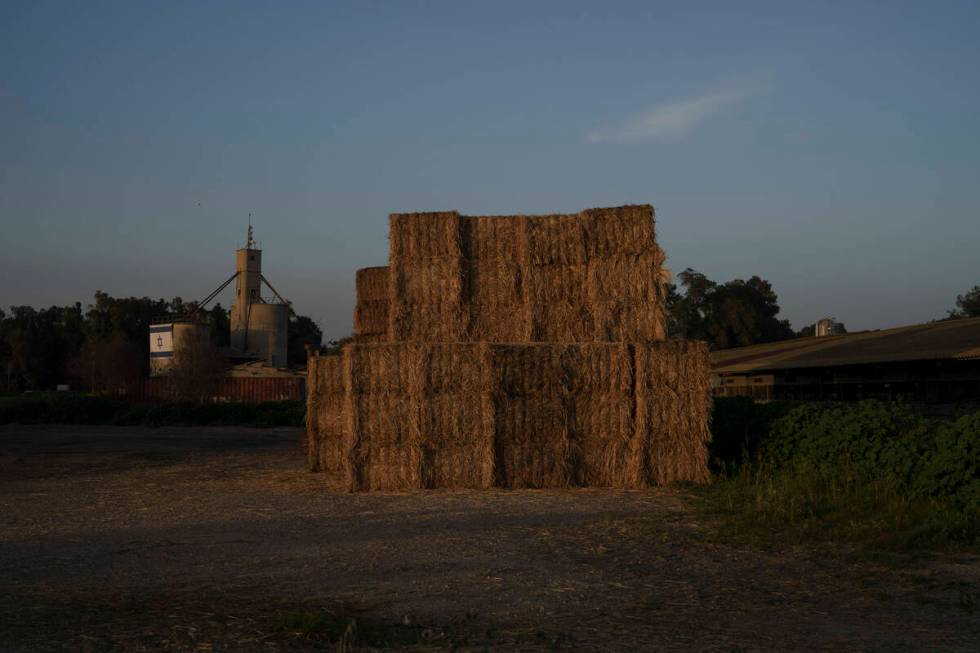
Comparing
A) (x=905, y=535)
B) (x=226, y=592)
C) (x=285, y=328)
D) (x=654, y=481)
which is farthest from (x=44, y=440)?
(x=285, y=328)

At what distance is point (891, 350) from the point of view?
73.9ft

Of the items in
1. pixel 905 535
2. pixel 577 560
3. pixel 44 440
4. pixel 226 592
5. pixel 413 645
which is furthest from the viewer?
pixel 44 440

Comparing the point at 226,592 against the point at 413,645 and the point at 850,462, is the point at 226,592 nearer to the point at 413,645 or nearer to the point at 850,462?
the point at 413,645

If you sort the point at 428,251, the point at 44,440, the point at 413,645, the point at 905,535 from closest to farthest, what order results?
the point at 413,645 < the point at 905,535 < the point at 428,251 < the point at 44,440

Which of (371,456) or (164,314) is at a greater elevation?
(164,314)

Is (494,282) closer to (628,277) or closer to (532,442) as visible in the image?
(628,277)

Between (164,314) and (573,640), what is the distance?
84536mm

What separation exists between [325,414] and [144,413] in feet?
71.1

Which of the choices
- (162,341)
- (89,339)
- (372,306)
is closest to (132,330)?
(89,339)

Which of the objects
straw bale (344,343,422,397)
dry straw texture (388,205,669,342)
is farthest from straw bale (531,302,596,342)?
straw bale (344,343,422,397)

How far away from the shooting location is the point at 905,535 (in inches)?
381

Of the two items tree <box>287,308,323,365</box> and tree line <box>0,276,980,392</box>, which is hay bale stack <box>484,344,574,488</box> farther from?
tree <box>287,308,323,365</box>

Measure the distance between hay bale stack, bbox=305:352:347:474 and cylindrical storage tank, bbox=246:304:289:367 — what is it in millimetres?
53105

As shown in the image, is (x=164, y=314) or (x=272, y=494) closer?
(x=272, y=494)
